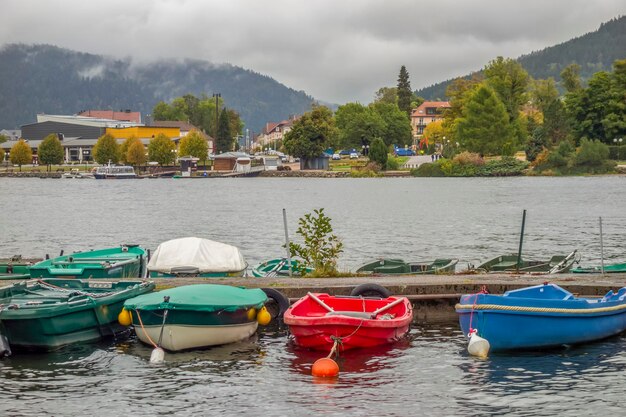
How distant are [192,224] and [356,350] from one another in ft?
201

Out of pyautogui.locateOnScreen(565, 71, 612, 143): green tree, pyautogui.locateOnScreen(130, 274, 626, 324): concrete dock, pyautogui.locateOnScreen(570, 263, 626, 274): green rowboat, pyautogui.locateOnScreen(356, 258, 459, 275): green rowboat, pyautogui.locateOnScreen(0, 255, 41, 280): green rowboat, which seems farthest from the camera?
pyautogui.locateOnScreen(565, 71, 612, 143): green tree

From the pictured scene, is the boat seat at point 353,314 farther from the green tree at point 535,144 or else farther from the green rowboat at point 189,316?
the green tree at point 535,144

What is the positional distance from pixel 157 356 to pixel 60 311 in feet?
7.81

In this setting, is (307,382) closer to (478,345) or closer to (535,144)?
(478,345)

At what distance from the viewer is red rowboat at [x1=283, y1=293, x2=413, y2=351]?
21.6 m

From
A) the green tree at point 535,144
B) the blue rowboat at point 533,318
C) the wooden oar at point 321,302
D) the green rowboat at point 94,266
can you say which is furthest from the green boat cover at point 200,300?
the green tree at point 535,144

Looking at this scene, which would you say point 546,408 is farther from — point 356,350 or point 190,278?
point 190,278

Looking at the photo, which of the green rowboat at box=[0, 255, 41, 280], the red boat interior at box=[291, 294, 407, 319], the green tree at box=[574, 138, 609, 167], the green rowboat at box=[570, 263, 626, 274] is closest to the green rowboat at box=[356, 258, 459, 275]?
the green rowboat at box=[570, 263, 626, 274]

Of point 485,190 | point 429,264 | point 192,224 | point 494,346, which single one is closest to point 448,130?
point 485,190

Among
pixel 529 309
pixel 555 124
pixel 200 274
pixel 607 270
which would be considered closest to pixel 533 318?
pixel 529 309

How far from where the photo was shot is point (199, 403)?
18641 millimetres

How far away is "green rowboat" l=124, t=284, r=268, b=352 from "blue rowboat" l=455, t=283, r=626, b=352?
5.15m

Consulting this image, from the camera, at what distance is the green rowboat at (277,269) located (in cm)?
3047

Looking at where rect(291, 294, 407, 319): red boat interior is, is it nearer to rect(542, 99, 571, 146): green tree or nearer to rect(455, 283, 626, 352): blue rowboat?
rect(455, 283, 626, 352): blue rowboat
